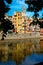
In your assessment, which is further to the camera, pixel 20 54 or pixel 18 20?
pixel 18 20

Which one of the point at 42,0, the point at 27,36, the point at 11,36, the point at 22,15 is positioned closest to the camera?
the point at 42,0

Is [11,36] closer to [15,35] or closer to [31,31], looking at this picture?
[15,35]

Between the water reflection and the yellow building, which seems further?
the yellow building

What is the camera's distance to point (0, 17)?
16.7m

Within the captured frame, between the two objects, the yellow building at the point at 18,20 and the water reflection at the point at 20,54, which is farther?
the yellow building at the point at 18,20

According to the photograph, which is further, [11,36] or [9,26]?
[11,36]

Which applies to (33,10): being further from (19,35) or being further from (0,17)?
(19,35)

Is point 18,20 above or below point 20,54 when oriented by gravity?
above

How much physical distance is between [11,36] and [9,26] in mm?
79659

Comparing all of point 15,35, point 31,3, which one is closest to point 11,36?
point 15,35

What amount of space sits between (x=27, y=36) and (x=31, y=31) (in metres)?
6.84

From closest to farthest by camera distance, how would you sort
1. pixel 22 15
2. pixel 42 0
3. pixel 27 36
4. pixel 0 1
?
pixel 0 1 → pixel 42 0 → pixel 27 36 → pixel 22 15

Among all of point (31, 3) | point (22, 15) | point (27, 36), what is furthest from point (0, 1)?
point (22, 15)

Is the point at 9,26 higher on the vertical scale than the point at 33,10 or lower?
lower
